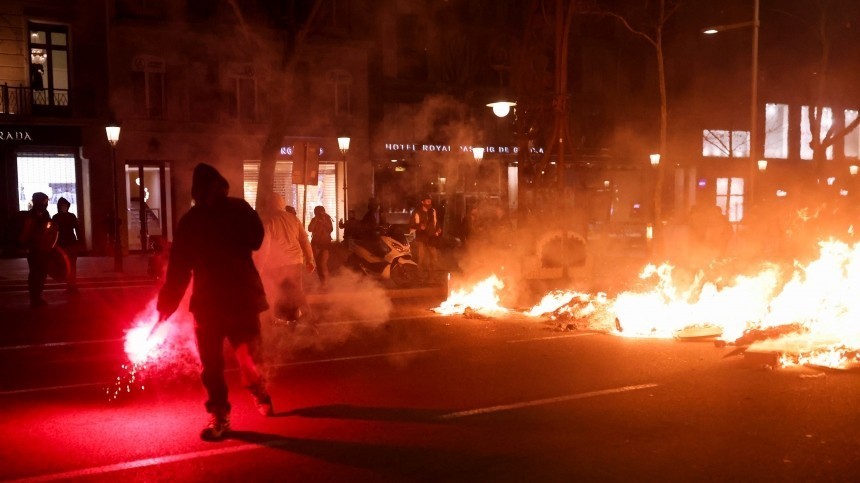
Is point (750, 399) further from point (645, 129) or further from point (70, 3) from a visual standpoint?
point (645, 129)

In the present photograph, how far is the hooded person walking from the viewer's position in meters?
5.31

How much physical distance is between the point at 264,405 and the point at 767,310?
598 cm

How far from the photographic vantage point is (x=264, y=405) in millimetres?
5859

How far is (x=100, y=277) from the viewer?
57.9 feet

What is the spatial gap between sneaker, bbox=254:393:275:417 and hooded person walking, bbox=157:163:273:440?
0.42 metres

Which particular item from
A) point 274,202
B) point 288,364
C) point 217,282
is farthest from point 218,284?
point 274,202

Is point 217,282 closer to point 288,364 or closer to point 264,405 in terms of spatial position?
point 264,405

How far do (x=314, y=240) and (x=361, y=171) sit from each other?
1259 cm

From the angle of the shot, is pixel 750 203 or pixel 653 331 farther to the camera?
pixel 750 203

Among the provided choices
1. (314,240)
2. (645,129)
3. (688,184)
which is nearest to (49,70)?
(314,240)

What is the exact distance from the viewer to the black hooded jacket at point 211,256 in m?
5.32

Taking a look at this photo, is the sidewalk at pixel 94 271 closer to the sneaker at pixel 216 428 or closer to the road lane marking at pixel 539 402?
the sneaker at pixel 216 428

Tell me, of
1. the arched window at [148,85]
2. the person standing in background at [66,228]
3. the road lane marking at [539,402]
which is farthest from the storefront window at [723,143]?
the road lane marking at [539,402]

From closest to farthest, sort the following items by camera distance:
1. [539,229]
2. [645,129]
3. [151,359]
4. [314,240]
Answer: [151,359], [539,229], [314,240], [645,129]
